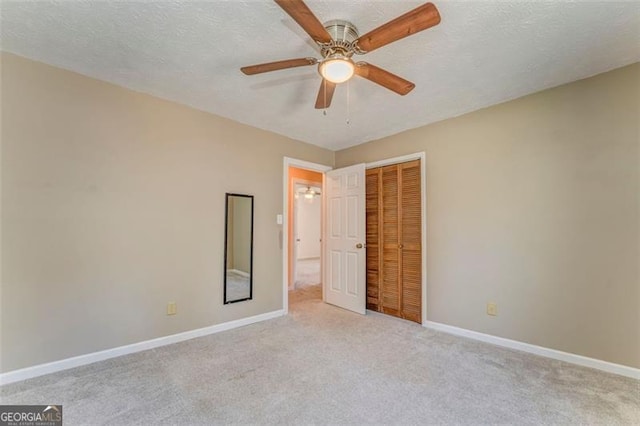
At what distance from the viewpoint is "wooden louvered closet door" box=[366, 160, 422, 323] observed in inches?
139

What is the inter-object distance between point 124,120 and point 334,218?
9.35ft

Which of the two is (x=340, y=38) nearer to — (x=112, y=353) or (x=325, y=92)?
(x=325, y=92)

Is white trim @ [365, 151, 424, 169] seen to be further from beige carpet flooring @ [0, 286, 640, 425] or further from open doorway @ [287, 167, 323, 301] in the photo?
beige carpet flooring @ [0, 286, 640, 425]

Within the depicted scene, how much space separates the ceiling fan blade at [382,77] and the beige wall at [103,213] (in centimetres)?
203

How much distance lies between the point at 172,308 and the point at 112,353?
1.88 ft

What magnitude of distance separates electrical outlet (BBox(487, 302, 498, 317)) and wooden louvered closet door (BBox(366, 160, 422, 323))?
2.47 ft

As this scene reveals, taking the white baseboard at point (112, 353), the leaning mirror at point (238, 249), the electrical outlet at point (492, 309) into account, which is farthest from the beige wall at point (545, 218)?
the white baseboard at point (112, 353)

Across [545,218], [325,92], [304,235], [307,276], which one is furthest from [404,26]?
[304,235]

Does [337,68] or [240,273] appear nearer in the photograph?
[337,68]

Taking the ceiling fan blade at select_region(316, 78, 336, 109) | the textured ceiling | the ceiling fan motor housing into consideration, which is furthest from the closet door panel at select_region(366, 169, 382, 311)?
the ceiling fan motor housing

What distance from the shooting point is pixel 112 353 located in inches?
98.3

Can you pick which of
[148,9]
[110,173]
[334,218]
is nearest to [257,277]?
[334,218]

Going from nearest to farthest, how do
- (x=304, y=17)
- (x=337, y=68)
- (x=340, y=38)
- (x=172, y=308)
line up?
(x=304, y=17)
(x=337, y=68)
(x=340, y=38)
(x=172, y=308)

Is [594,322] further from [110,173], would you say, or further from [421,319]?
[110,173]
